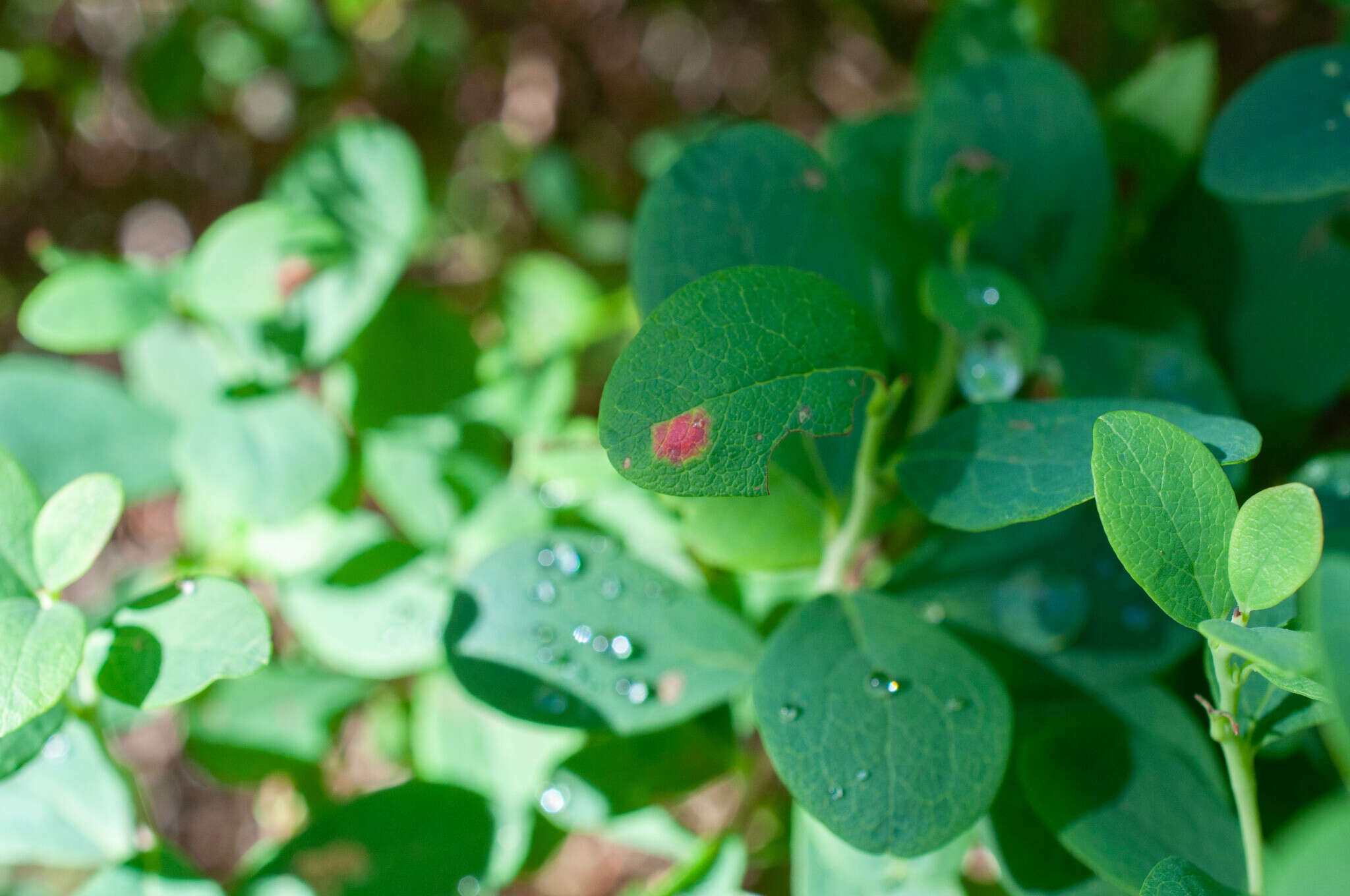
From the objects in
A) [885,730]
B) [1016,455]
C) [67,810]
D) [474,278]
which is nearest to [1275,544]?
[1016,455]

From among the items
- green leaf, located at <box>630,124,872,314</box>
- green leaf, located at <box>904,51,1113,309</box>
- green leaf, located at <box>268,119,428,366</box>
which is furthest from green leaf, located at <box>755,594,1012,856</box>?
green leaf, located at <box>268,119,428,366</box>

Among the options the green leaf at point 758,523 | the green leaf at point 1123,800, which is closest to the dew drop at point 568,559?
the green leaf at point 758,523

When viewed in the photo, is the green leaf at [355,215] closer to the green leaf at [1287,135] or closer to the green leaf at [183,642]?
the green leaf at [183,642]

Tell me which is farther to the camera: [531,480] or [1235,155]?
[531,480]

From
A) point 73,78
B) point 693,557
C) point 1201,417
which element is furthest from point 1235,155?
point 73,78

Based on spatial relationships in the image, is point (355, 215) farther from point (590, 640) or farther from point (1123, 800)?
point (1123, 800)

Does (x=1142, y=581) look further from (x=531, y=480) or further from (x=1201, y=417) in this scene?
(x=531, y=480)
